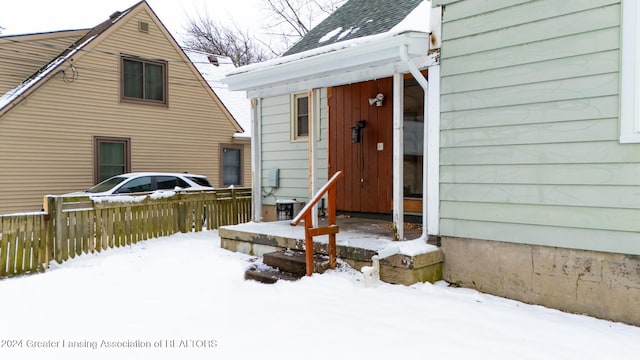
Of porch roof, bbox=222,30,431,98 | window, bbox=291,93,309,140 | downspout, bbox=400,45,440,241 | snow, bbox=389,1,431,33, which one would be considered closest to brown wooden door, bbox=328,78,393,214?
window, bbox=291,93,309,140

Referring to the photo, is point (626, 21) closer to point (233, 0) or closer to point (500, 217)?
point (500, 217)

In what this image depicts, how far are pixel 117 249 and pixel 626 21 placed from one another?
23.4 ft

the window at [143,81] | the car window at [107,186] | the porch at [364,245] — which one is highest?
the window at [143,81]

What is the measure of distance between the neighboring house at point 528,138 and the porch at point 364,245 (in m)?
0.31

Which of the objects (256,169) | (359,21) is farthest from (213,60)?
(359,21)

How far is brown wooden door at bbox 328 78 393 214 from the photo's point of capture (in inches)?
292

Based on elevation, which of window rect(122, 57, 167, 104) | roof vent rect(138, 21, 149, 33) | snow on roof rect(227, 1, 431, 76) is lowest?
snow on roof rect(227, 1, 431, 76)

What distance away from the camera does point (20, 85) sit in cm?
1236

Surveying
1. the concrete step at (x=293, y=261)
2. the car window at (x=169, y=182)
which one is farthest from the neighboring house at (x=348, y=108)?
the car window at (x=169, y=182)

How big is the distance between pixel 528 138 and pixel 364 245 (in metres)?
2.07

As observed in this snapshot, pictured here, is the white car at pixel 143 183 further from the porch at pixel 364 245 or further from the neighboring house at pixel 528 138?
the neighboring house at pixel 528 138

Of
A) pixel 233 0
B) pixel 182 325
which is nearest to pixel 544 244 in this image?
pixel 182 325

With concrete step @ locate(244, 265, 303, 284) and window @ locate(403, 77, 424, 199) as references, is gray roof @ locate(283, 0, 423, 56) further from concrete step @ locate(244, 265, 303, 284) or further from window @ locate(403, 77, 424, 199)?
concrete step @ locate(244, 265, 303, 284)

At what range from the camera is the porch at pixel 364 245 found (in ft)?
16.1
